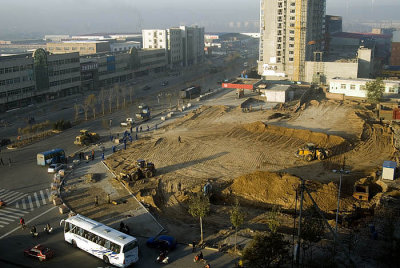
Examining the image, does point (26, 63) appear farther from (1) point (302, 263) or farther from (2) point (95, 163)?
(1) point (302, 263)

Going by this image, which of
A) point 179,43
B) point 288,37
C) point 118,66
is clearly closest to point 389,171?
point 288,37

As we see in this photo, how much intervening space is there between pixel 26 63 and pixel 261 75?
35.3m

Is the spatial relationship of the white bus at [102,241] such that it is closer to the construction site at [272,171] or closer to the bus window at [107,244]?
the bus window at [107,244]

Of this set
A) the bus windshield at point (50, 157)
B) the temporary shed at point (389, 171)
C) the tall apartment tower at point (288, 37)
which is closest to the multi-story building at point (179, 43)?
the tall apartment tower at point (288, 37)

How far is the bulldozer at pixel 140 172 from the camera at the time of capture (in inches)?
952

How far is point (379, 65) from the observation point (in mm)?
71000

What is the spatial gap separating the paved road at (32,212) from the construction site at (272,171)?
3763 mm

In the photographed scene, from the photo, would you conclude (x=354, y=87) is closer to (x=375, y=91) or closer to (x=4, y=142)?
(x=375, y=91)

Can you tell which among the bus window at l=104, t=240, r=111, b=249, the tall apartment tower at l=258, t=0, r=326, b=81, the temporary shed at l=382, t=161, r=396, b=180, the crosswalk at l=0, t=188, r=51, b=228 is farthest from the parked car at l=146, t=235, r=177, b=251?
the tall apartment tower at l=258, t=0, r=326, b=81

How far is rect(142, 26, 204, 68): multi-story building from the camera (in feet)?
271

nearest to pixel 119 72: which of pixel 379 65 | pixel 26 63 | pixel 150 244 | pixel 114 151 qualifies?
pixel 26 63

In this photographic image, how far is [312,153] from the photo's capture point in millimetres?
26953

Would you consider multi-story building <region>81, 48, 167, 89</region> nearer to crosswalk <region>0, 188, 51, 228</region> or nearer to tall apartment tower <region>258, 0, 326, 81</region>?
tall apartment tower <region>258, 0, 326, 81</region>

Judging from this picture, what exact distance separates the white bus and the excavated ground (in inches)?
126
